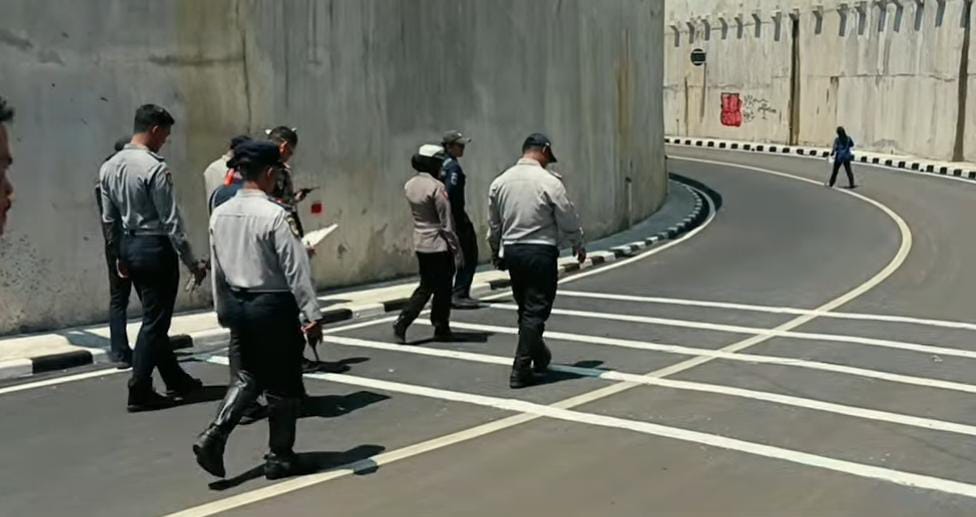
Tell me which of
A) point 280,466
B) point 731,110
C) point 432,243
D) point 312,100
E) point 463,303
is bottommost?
point 463,303

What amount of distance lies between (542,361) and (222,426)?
10.2ft

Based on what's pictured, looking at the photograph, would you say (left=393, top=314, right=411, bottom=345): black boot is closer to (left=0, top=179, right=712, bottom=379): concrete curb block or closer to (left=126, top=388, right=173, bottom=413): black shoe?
(left=0, top=179, right=712, bottom=379): concrete curb block

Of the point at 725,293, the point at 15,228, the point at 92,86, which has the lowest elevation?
the point at 725,293

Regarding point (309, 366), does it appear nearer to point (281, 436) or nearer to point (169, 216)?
point (169, 216)

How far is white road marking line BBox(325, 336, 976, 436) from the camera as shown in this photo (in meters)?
7.19

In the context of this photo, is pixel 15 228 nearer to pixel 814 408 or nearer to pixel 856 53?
pixel 814 408

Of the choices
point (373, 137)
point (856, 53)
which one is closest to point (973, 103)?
point (856, 53)

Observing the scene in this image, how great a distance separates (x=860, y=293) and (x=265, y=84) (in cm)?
720

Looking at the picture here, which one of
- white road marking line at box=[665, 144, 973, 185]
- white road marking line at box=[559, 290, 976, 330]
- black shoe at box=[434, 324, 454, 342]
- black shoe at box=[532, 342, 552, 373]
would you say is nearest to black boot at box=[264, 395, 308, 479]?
black shoe at box=[532, 342, 552, 373]

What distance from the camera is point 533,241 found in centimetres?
834

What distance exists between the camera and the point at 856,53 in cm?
3819

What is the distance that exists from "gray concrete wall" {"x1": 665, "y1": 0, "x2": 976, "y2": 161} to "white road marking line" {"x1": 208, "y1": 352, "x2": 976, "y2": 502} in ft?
91.6

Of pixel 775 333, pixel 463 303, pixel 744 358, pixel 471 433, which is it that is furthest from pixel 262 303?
pixel 463 303

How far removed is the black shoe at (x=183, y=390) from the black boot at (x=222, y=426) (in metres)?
2.09
